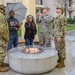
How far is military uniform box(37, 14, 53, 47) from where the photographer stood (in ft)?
21.9

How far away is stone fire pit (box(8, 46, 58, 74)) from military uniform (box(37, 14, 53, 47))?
1.13 metres

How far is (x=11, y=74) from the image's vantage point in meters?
5.80

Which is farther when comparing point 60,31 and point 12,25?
point 12,25

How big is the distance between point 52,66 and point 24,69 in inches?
32.6

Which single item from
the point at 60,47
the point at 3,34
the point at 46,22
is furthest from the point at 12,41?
the point at 60,47

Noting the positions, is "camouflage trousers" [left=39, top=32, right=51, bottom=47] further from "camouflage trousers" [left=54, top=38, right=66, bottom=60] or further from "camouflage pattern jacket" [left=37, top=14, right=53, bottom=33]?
"camouflage trousers" [left=54, top=38, right=66, bottom=60]

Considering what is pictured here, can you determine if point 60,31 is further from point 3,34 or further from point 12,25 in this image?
point 12,25

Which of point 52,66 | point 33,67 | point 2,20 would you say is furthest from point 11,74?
point 2,20

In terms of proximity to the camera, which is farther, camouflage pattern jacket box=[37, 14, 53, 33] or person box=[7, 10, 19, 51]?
person box=[7, 10, 19, 51]

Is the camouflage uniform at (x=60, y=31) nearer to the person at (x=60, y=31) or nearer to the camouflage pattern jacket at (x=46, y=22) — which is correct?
the person at (x=60, y=31)

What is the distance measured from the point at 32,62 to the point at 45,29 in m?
1.71

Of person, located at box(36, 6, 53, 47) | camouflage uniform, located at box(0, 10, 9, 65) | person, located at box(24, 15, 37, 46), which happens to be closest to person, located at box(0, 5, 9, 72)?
camouflage uniform, located at box(0, 10, 9, 65)

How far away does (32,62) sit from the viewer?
18.0ft

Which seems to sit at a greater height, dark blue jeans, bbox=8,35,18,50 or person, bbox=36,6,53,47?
person, bbox=36,6,53,47
